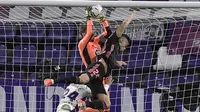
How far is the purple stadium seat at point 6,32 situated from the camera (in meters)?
6.66

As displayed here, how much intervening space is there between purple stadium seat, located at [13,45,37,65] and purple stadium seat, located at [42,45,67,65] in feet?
0.58

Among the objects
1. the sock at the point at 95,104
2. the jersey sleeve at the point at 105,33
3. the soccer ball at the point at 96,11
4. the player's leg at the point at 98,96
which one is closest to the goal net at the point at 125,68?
the jersey sleeve at the point at 105,33

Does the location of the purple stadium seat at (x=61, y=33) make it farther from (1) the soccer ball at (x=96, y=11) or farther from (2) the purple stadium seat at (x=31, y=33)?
(1) the soccer ball at (x=96, y=11)

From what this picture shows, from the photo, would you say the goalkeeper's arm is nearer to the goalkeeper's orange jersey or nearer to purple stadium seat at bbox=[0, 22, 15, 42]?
the goalkeeper's orange jersey

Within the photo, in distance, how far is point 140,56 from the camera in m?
7.21

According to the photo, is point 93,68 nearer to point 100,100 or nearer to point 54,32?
point 100,100

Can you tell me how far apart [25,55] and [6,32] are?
49cm

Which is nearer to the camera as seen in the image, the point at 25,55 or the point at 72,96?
the point at 72,96

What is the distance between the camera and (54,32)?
7012 mm

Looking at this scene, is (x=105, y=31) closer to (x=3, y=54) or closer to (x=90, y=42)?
(x=90, y=42)

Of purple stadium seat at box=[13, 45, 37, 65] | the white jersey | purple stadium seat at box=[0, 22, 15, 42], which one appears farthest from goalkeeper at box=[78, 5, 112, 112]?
purple stadium seat at box=[13, 45, 37, 65]

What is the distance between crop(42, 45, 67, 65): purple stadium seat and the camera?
7.23 m

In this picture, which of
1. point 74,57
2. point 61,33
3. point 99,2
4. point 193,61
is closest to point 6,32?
point 61,33

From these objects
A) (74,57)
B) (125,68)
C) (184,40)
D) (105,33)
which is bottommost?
(125,68)
